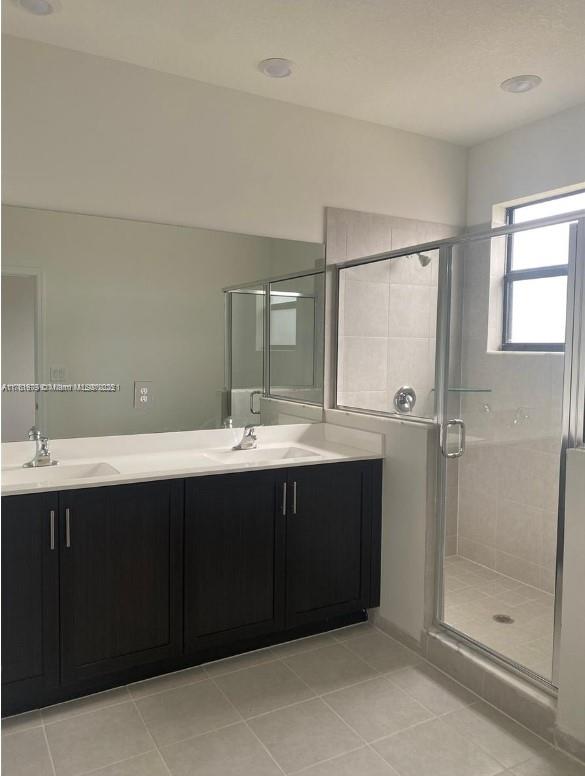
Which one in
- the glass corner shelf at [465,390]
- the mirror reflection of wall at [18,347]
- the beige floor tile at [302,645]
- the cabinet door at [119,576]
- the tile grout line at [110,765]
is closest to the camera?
the tile grout line at [110,765]

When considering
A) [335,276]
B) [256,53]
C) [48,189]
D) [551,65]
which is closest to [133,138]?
[48,189]

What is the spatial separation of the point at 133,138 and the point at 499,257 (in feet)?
5.63

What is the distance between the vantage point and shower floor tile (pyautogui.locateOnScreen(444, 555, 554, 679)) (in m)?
2.31

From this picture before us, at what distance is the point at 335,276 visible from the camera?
340 centimetres

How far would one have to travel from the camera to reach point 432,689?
8.16 feet

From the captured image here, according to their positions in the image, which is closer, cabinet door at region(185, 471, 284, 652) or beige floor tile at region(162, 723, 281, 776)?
beige floor tile at region(162, 723, 281, 776)

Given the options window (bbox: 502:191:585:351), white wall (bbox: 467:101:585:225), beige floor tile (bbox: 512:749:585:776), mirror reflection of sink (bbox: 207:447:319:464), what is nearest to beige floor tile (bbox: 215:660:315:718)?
beige floor tile (bbox: 512:749:585:776)

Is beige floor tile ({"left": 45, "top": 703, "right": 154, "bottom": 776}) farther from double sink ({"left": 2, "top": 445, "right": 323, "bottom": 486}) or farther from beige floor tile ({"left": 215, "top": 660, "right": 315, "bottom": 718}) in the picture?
double sink ({"left": 2, "top": 445, "right": 323, "bottom": 486})

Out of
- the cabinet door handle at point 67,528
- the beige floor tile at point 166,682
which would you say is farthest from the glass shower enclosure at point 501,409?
the cabinet door handle at point 67,528

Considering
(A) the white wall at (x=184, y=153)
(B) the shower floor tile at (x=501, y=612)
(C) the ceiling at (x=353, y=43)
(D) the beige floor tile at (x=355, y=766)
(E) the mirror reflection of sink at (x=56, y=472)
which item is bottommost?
(D) the beige floor tile at (x=355, y=766)

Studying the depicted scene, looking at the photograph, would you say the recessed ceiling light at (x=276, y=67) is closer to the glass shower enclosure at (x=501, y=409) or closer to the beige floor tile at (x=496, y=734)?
the glass shower enclosure at (x=501, y=409)

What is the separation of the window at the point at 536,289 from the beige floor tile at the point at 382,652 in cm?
143

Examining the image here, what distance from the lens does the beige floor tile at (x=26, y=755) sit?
1.98 meters

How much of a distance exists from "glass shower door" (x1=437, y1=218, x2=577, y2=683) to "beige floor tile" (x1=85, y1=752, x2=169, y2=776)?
1.33 m
